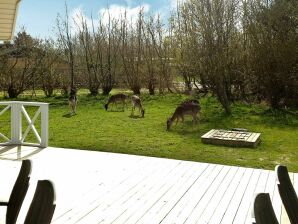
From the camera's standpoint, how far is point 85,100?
15344mm

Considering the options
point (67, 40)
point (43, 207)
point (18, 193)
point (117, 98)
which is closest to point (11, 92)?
point (67, 40)

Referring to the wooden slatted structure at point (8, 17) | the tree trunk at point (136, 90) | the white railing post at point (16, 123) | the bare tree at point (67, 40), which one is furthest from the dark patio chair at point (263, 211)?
the bare tree at point (67, 40)

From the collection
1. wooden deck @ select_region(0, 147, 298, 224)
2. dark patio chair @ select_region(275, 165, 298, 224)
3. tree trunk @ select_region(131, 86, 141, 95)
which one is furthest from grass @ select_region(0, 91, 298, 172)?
dark patio chair @ select_region(275, 165, 298, 224)

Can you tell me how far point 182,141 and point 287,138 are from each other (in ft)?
7.64

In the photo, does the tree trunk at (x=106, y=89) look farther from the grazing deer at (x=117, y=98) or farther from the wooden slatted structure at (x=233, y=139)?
the wooden slatted structure at (x=233, y=139)

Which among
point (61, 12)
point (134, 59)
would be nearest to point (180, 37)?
point (134, 59)

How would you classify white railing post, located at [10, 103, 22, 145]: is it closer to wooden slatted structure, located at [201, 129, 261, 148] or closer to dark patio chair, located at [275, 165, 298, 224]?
wooden slatted structure, located at [201, 129, 261, 148]

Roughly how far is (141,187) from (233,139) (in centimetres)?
343

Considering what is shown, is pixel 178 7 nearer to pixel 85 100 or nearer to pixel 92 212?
pixel 85 100

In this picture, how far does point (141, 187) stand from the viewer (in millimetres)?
4449

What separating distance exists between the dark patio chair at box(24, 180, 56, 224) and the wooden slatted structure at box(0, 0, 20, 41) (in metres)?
2.56

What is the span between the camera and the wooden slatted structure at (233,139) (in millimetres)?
7176

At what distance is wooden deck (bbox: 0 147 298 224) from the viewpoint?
141 inches

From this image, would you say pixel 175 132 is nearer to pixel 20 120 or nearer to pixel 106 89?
pixel 20 120
